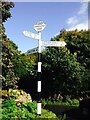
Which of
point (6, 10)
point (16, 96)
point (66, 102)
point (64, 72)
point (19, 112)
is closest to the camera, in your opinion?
point (19, 112)

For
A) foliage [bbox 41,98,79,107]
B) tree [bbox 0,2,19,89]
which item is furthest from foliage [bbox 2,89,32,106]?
foliage [bbox 41,98,79,107]

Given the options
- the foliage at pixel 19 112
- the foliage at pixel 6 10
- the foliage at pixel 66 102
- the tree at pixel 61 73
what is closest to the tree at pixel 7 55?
the foliage at pixel 6 10

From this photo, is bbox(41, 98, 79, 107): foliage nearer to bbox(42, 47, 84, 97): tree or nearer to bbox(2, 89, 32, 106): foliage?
bbox(42, 47, 84, 97): tree

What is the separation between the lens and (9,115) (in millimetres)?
13180

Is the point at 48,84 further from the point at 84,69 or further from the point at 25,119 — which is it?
the point at 25,119

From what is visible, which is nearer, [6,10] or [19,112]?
[19,112]

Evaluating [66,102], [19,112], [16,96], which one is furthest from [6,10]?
[66,102]

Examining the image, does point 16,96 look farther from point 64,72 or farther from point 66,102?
point 66,102

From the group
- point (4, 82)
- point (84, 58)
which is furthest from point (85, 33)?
point (4, 82)

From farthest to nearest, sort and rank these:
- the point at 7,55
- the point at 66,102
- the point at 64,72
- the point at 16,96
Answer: the point at 66,102 < the point at 64,72 < the point at 7,55 < the point at 16,96

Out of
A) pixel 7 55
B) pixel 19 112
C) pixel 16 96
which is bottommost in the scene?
pixel 19 112

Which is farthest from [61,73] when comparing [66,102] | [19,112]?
[19,112]

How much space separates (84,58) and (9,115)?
67.1 feet

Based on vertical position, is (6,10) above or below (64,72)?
above
